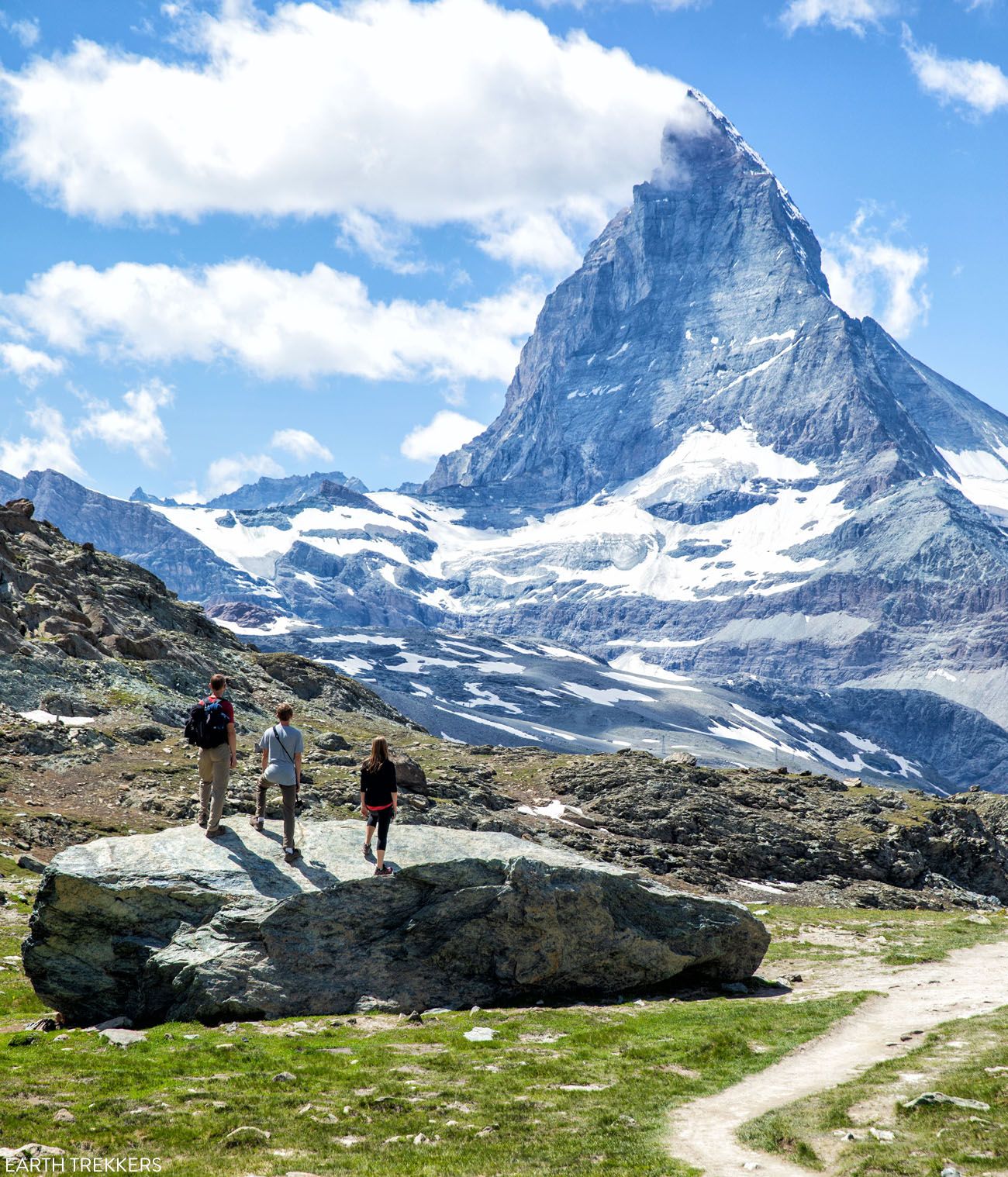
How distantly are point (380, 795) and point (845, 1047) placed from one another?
1239 centimetres

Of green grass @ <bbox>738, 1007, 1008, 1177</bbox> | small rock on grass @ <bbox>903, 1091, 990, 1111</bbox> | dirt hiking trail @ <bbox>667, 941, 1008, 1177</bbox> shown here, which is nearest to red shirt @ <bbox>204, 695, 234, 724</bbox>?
dirt hiking trail @ <bbox>667, 941, 1008, 1177</bbox>

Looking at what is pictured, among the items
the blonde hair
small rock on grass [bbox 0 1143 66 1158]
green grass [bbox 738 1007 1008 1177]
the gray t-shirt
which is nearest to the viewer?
small rock on grass [bbox 0 1143 66 1158]

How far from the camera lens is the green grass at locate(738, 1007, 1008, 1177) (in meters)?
15.9

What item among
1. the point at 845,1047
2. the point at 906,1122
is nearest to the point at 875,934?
the point at 845,1047

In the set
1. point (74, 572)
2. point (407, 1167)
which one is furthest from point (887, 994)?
point (74, 572)

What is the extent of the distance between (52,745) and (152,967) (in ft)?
152

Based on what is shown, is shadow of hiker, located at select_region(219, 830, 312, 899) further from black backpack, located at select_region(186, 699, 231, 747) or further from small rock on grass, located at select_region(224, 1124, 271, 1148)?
small rock on grass, located at select_region(224, 1124, 271, 1148)

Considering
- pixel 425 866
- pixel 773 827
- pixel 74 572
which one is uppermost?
pixel 74 572

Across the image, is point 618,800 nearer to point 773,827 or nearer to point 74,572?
point 773,827

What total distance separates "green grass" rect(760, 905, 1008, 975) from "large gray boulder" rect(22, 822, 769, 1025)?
282 inches

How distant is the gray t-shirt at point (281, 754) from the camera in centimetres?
2791

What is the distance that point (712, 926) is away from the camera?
31859mm

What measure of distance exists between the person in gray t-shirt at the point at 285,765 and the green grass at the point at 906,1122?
14.0 m

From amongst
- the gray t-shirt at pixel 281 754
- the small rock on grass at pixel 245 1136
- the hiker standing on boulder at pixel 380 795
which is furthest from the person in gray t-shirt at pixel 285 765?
the small rock on grass at pixel 245 1136
